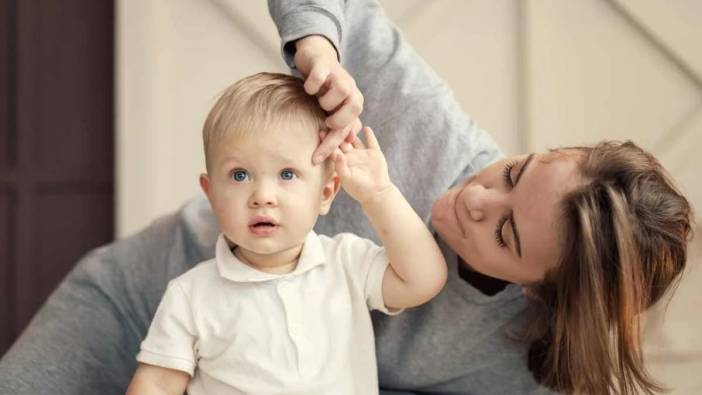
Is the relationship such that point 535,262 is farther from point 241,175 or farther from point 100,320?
point 100,320

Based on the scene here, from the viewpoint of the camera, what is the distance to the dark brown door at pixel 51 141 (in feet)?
7.41

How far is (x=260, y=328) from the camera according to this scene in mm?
983

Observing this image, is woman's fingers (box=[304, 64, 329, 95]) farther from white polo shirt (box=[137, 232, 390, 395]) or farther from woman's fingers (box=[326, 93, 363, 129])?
white polo shirt (box=[137, 232, 390, 395])

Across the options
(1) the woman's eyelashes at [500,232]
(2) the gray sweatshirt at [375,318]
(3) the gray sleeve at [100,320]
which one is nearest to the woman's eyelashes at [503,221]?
(1) the woman's eyelashes at [500,232]

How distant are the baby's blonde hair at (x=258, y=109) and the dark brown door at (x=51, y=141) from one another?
141 cm

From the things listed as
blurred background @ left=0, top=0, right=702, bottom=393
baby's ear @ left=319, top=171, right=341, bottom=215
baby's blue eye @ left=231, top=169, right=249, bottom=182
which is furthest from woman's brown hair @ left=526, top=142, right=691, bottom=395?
blurred background @ left=0, top=0, right=702, bottom=393

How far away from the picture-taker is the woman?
3.38ft

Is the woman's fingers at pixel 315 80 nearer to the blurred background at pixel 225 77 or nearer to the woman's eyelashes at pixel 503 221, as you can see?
the woman's eyelashes at pixel 503 221

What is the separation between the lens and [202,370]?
1016 millimetres

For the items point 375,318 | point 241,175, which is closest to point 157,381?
point 241,175

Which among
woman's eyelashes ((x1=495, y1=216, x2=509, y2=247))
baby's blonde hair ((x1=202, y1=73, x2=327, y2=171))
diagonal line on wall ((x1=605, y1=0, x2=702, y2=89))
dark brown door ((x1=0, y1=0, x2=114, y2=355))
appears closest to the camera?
baby's blonde hair ((x1=202, y1=73, x2=327, y2=171))

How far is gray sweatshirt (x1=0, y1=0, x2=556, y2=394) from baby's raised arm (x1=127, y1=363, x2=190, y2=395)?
30 cm

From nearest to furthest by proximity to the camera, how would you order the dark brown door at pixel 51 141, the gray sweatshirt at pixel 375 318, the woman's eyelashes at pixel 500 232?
the woman's eyelashes at pixel 500 232
the gray sweatshirt at pixel 375 318
the dark brown door at pixel 51 141

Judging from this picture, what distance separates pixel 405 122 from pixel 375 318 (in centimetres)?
32
